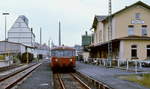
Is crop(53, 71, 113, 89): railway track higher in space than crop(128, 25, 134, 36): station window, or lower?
lower

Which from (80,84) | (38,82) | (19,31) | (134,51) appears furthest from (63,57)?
(19,31)

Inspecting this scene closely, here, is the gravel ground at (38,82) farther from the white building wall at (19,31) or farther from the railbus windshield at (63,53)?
the white building wall at (19,31)

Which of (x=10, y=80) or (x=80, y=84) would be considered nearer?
(x=80, y=84)

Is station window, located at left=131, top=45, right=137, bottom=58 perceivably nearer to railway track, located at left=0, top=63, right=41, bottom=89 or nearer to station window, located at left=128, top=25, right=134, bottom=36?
station window, located at left=128, top=25, right=134, bottom=36

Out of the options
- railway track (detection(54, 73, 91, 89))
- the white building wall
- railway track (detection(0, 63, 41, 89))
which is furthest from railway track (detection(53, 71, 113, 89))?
the white building wall

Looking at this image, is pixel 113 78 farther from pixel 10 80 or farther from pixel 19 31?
pixel 19 31

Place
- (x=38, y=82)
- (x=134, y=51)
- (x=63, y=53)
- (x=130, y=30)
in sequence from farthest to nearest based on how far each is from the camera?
(x=130, y=30)
(x=134, y=51)
(x=63, y=53)
(x=38, y=82)

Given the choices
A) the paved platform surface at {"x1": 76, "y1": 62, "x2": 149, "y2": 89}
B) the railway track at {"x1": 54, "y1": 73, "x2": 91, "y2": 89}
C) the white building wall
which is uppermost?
the white building wall

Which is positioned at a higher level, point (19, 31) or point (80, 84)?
point (19, 31)

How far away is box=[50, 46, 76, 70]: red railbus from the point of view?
3362cm

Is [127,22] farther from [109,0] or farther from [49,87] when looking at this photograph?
[49,87]

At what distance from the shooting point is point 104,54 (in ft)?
176

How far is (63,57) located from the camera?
33844mm

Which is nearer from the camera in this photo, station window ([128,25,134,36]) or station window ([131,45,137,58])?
station window ([131,45,137,58])
